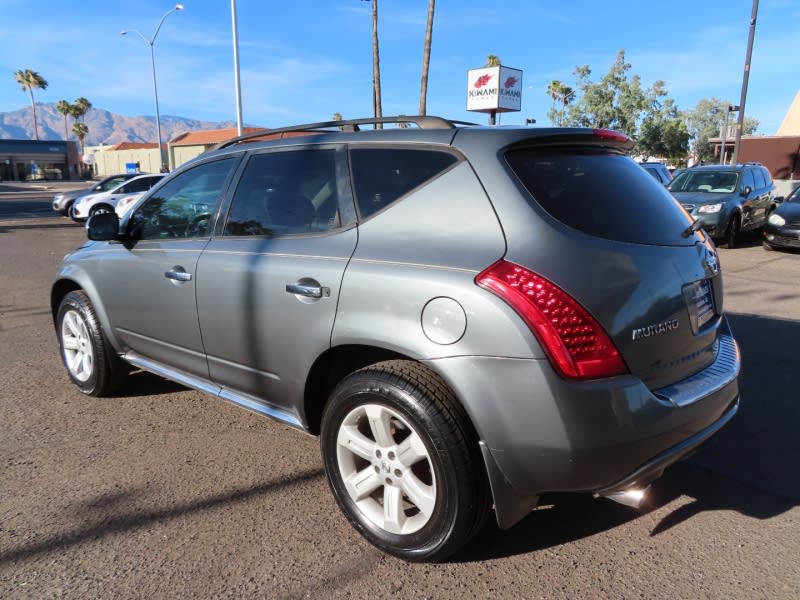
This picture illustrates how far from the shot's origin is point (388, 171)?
270 centimetres

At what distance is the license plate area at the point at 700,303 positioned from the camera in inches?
97.9

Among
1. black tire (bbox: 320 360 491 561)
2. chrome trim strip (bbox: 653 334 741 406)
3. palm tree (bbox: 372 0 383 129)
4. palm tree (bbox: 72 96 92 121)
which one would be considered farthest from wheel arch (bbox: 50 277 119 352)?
palm tree (bbox: 72 96 92 121)

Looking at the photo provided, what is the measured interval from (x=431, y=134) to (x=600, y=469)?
153 centimetres

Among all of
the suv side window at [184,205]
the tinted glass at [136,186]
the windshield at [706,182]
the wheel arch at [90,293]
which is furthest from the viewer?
the tinted glass at [136,186]

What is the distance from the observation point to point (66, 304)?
434 cm

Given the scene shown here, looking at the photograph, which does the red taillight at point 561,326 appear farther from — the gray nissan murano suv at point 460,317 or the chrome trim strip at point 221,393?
the chrome trim strip at point 221,393

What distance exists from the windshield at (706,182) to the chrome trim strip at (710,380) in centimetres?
1181

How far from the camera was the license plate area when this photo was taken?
249 cm

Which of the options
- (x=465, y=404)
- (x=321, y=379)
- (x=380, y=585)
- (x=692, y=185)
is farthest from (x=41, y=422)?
(x=692, y=185)

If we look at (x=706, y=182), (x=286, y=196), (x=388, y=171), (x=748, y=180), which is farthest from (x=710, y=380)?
(x=748, y=180)

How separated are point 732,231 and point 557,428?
12640mm

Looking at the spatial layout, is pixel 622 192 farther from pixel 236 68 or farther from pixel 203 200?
pixel 236 68

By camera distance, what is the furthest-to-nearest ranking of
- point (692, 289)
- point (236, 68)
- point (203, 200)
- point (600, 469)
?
point (236, 68) → point (203, 200) → point (692, 289) → point (600, 469)

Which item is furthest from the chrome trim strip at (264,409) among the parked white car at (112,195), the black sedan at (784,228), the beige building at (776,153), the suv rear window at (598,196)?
the beige building at (776,153)
